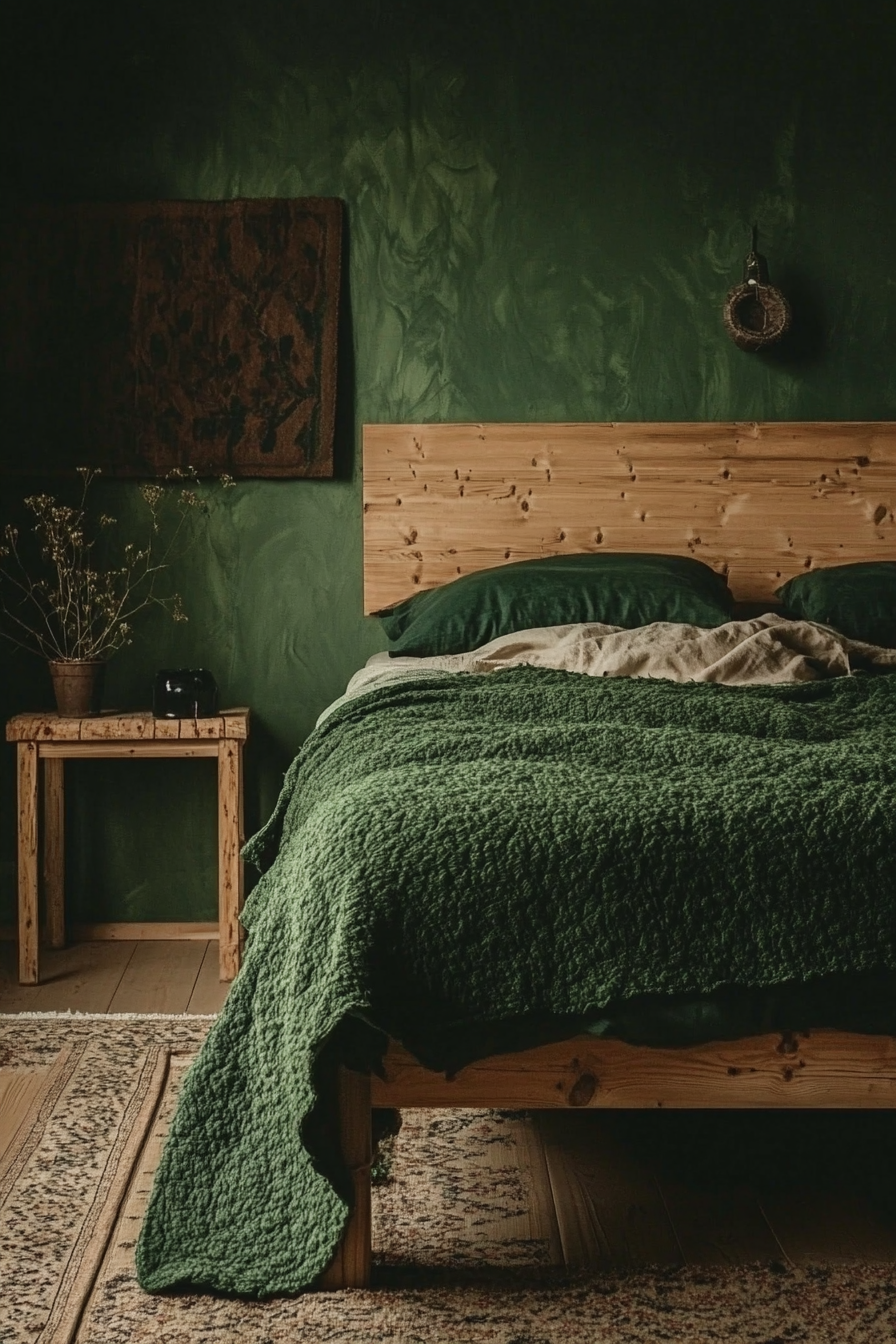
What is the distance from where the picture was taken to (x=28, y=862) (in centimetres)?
288

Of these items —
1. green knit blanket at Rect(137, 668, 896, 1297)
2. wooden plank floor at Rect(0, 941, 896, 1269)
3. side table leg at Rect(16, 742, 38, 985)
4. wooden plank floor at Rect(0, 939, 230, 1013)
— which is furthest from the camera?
side table leg at Rect(16, 742, 38, 985)

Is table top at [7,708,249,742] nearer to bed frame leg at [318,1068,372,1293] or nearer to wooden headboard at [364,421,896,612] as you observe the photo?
wooden headboard at [364,421,896,612]

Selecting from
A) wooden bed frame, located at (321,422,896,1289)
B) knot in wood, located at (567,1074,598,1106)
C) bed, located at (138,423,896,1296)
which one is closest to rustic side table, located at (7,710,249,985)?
wooden bed frame, located at (321,422,896,1289)

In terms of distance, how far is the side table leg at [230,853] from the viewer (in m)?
2.87

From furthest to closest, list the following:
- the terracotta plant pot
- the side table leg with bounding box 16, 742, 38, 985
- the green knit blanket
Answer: the terracotta plant pot
the side table leg with bounding box 16, 742, 38, 985
the green knit blanket

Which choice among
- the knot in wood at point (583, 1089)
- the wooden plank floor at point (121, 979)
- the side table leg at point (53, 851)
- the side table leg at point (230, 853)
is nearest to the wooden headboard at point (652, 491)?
the side table leg at point (230, 853)

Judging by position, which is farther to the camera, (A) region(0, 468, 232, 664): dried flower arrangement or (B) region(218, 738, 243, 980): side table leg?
(A) region(0, 468, 232, 664): dried flower arrangement

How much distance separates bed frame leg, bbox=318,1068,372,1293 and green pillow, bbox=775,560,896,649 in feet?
5.67

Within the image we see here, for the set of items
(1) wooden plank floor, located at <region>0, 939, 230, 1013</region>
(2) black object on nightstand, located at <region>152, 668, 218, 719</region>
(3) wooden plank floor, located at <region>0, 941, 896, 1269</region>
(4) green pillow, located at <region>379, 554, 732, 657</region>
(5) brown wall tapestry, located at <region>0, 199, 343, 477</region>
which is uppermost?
(5) brown wall tapestry, located at <region>0, 199, 343, 477</region>

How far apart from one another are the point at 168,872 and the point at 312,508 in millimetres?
1000

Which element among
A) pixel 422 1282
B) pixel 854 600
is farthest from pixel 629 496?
pixel 422 1282

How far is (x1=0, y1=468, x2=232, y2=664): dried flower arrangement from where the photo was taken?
3.22m

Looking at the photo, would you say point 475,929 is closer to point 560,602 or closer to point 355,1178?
point 355,1178

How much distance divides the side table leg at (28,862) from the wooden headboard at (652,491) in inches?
39.8
